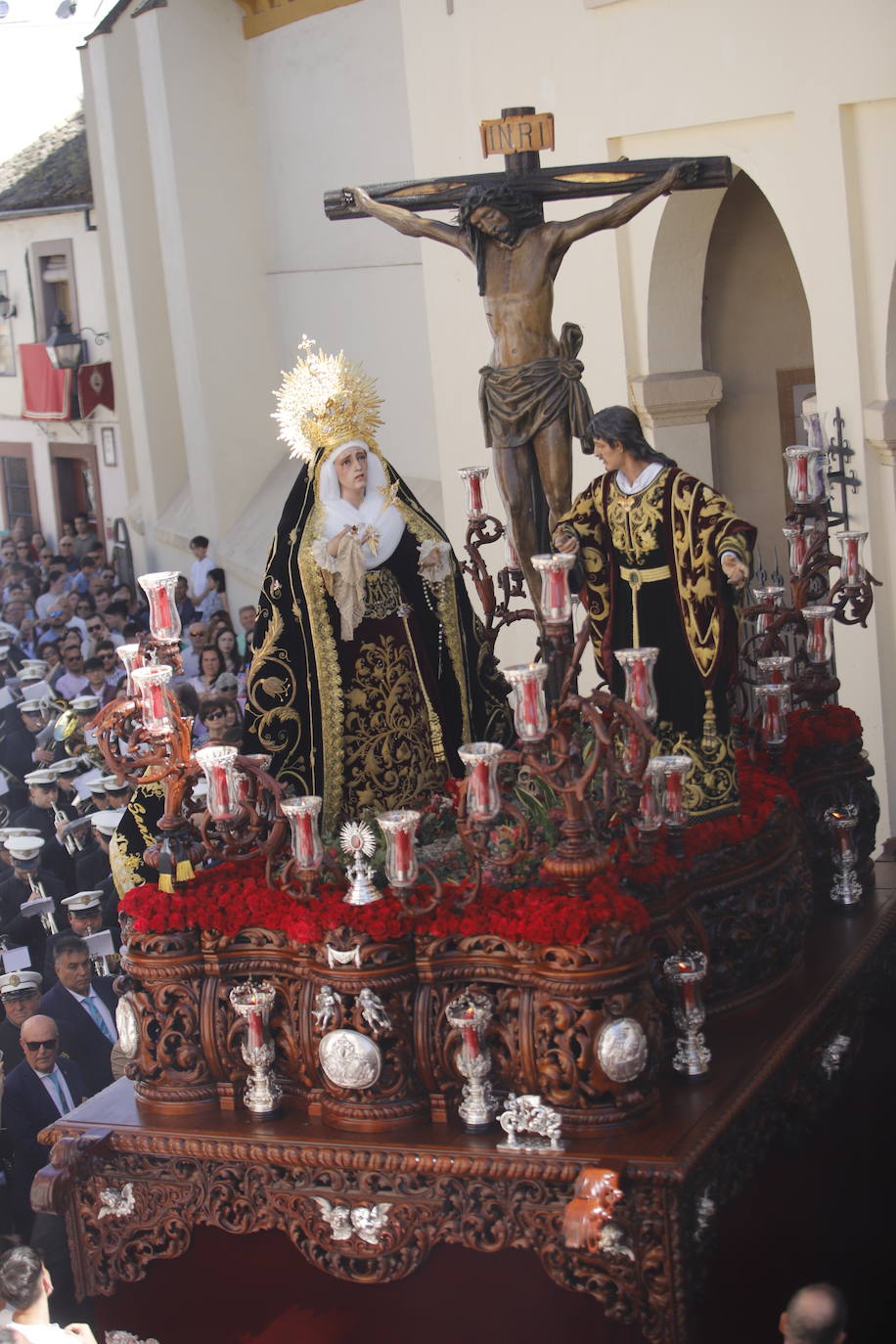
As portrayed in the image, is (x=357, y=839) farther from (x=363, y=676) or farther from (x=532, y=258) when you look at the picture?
(x=532, y=258)

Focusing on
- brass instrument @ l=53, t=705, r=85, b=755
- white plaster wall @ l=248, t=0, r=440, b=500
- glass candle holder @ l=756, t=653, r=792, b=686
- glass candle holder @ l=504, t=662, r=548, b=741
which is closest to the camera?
glass candle holder @ l=504, t=662, r=548, b=741

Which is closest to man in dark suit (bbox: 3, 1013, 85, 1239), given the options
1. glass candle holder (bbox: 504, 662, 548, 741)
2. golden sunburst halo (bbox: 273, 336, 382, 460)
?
golden sunburst halo (bbox: 273, 336, 382, 460)

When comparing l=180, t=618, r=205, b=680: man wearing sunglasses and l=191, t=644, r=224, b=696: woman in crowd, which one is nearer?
l=191, t=644, r=224, b=696: woman in crowd

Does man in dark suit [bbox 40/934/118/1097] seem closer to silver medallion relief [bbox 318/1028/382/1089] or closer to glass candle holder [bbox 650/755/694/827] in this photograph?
silver medallion relief [bbox 318/1028/382/1089]

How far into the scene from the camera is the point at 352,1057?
5805mm

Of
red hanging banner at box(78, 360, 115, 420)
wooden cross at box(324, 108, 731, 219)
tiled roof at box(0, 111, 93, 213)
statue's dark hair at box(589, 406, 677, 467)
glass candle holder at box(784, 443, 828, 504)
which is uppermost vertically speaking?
tiled roof at box(0, 111, 93, 213)

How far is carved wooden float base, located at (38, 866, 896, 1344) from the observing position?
17.8ft

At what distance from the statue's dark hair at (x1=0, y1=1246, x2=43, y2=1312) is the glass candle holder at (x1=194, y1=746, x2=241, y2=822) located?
1.40 m

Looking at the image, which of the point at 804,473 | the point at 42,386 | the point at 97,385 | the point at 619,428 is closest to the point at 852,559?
the point at 804,473

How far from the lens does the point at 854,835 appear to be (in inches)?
290

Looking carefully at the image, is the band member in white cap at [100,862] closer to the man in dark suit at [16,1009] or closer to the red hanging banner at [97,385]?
the man in dark suit at [16,1009]

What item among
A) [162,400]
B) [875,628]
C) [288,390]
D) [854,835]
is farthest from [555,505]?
[162,400]

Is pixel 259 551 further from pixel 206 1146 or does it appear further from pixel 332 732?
pixel 206 1146

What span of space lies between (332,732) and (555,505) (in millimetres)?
1072
